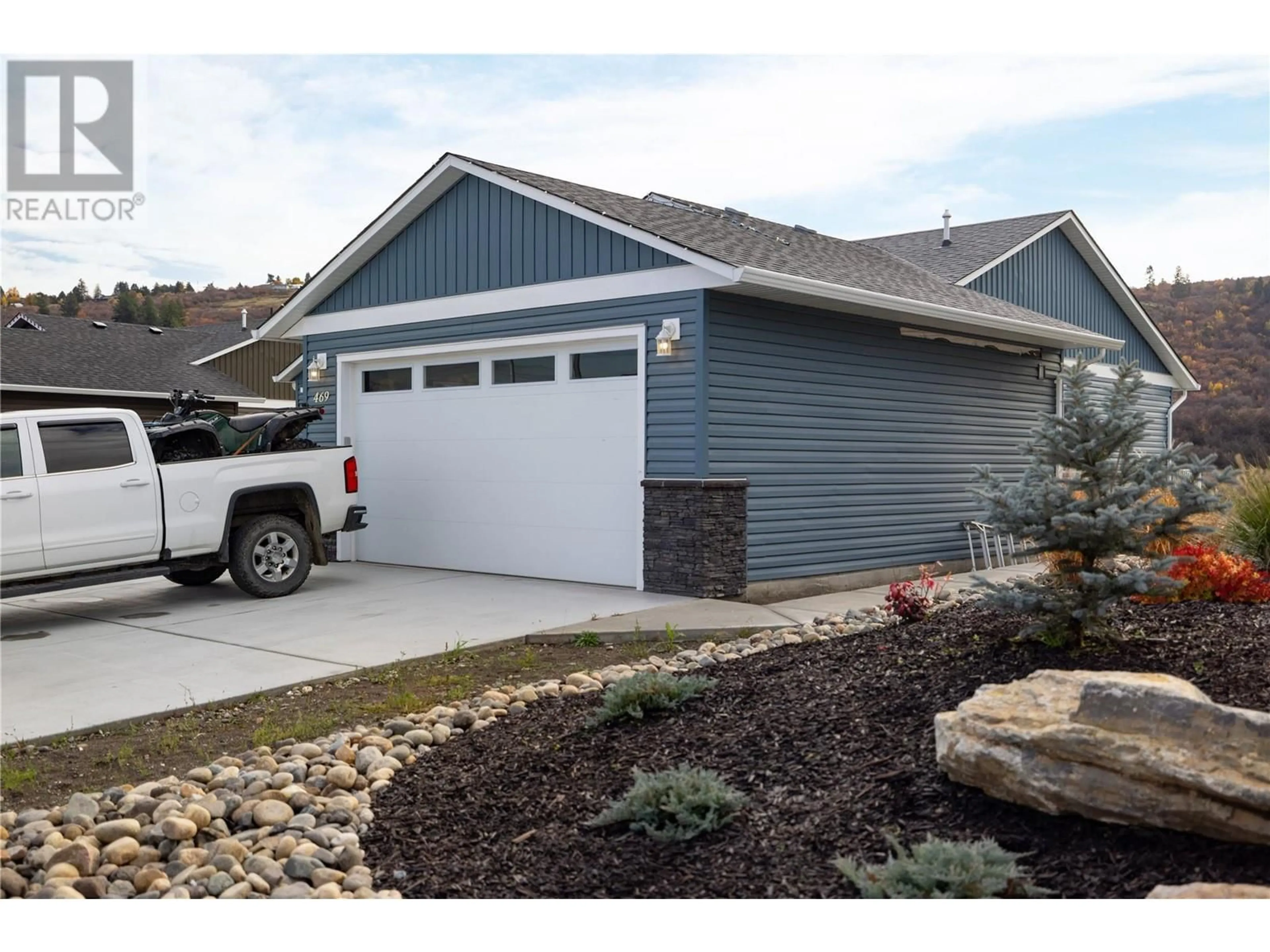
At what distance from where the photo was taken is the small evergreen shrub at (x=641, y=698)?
4629 millimetres

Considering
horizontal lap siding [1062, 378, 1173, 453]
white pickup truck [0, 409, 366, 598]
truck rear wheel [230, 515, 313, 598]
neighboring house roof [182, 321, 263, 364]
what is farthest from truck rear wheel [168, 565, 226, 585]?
neighboring house roof [182, 321, 263, 364]

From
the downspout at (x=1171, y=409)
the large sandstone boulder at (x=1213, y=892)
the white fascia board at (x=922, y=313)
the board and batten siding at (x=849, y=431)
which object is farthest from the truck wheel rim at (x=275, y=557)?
the downspout at (x=1171, y=409)

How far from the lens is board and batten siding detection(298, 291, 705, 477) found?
8906mm

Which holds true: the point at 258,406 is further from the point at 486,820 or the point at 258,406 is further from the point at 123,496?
the point at 486,820

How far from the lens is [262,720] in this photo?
5.32 m

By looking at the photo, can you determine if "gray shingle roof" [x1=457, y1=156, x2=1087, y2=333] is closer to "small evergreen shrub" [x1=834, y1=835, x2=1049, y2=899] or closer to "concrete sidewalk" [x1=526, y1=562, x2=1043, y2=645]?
"concrete sidewalk" [x1=526, y1=562, x2=1043, y2=645]

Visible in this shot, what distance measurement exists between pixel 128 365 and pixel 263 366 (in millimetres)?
5199

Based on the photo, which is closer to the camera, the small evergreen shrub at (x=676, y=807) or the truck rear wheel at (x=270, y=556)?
the small evergreen shrub at (x=676, y=807)

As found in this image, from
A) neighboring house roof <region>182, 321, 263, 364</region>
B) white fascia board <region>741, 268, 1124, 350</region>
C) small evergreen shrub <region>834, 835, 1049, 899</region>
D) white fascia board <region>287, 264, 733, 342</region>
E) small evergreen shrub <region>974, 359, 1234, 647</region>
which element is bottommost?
small evergreen shrub <region>834, 835, 1049, 899</region>

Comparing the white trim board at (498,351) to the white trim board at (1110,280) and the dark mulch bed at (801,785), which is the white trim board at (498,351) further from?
the white trim board at (1110,280)

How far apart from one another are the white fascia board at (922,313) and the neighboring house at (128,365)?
13.1 meters

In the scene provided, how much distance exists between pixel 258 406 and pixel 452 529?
16.5 m

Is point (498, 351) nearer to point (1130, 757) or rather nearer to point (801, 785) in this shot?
point (801, 785)

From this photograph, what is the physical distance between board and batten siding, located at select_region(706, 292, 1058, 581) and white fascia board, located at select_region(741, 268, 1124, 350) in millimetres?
329
